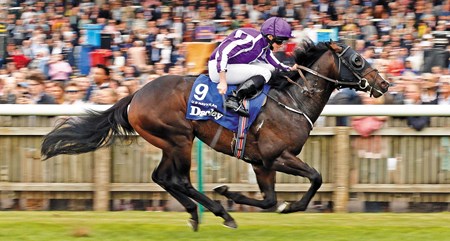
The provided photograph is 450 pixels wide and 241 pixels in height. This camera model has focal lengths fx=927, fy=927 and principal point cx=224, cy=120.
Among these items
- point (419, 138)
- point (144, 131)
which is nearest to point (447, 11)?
point (419, 138)

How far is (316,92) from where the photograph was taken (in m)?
7.87

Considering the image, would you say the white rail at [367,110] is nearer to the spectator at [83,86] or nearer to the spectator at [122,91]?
the spectator at [122,91]

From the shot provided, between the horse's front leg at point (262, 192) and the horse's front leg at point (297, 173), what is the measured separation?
16 cm

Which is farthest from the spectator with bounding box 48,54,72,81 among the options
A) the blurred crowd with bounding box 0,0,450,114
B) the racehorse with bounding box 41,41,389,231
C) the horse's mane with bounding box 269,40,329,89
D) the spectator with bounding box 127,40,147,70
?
the horse's mane with bounding box 269,40,329,89

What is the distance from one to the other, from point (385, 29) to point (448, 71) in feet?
6.71

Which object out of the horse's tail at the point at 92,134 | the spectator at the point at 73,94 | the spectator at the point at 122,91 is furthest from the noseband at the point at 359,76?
the spectator at the point at 73,94

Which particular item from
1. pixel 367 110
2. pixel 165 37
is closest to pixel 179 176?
pixel 367 110

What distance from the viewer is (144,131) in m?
8.10

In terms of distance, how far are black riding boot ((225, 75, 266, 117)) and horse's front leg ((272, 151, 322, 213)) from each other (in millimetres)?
493

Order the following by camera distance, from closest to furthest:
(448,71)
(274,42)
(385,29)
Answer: (274,42)
(448,71)
(385,29)

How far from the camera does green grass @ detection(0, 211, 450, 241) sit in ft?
24.4

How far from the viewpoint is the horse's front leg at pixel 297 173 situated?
7.40 meters

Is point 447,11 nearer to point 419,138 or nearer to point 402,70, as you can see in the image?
point 402,70

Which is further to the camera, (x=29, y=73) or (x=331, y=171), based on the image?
(x=29, y=73)
